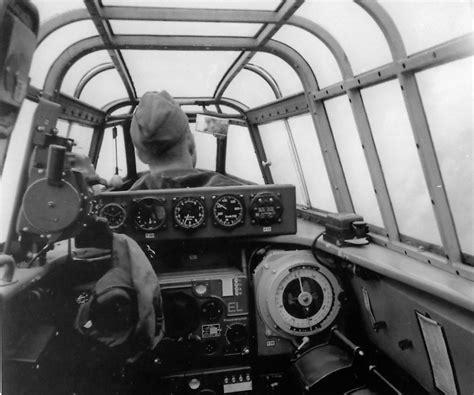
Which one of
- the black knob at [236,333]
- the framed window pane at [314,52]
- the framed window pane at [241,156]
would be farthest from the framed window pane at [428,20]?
the framed window pane at [241,156]

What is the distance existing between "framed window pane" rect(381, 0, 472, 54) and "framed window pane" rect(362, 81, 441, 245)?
0.35 meters

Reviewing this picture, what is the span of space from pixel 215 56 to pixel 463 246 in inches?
106

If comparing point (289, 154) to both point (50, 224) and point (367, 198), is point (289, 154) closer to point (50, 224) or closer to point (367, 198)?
point (367, 198)

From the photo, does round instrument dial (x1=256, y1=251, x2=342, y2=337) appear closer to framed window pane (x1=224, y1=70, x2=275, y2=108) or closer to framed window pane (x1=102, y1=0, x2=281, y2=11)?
framed window pane (x1=102, y1=0, x2=281, y2=11)

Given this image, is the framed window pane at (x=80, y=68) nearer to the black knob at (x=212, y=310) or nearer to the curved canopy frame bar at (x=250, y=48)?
the curved canopy frame bar at (x=250, y=48)

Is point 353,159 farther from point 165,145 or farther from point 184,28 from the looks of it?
point 184,28

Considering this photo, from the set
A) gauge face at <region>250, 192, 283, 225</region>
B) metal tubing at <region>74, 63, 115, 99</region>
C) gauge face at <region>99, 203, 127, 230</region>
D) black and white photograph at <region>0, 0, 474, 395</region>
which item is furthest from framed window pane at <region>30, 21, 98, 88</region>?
gauge face at <region>250, 192, 283, 225</region>

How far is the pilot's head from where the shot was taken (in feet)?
9.52

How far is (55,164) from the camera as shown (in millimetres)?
1453

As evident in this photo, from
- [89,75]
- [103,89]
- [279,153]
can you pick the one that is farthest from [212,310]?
[279,153]

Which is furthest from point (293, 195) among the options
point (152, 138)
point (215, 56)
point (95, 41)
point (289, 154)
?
point (289, 154)

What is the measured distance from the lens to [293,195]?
9.75ft

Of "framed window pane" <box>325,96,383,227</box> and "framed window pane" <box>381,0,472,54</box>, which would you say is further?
"framed window pane" <box>325,96,383,227</box>

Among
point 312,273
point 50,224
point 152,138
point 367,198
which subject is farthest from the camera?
point 367,198
